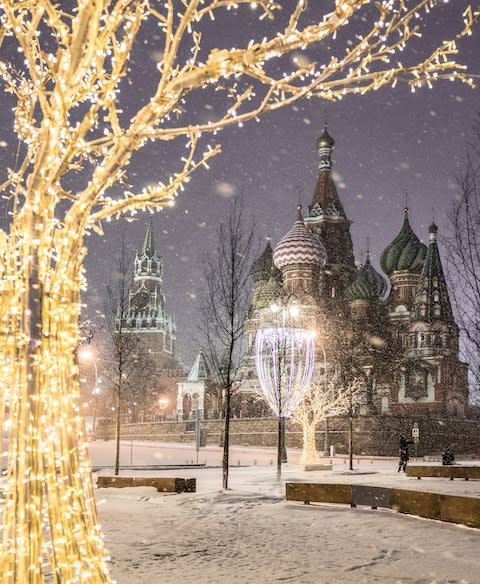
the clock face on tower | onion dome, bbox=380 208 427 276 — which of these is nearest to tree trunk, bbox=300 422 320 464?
onion dome, bbox=380 208 427 276

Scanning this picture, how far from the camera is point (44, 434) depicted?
196 inches

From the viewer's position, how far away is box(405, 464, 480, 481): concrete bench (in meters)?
21.9

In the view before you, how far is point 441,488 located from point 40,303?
16.0m

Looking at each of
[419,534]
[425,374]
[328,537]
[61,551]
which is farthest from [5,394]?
[425,374]

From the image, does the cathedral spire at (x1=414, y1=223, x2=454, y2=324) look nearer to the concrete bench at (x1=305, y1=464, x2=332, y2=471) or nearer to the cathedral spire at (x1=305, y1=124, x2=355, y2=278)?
the cathedral spire at (x1=305, y1=124, x2=355, y2=278)

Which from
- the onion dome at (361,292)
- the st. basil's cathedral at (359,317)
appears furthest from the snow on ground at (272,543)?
the onion dome at (361,292)

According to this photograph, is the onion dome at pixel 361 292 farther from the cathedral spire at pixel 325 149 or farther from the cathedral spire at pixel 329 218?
the cathedral spire at pixel 325 149

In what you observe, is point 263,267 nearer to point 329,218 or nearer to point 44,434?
point 329,218

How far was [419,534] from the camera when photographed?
1009cm

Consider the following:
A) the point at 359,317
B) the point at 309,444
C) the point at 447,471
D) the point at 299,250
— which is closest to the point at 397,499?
the point at 447,471

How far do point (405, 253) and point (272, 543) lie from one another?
5747 centimetres

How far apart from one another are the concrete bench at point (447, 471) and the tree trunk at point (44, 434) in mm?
18780

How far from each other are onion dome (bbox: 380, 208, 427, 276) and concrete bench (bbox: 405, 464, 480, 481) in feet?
141

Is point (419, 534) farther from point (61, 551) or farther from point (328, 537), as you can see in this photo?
point (61, 551)
